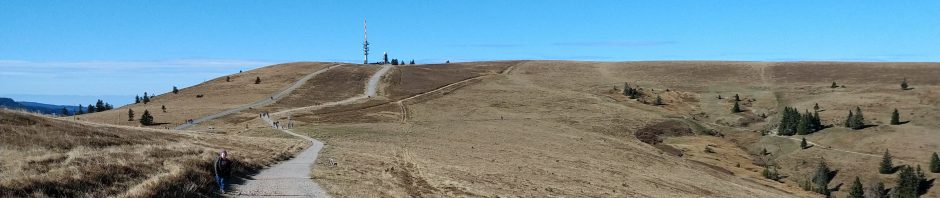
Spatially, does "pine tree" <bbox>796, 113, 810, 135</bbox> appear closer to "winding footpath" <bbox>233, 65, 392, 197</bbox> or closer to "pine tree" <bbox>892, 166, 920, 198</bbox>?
"pine tree" <bbox>892, 166, 920, 198</bbox>

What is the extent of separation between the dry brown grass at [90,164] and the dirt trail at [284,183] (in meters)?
0.88

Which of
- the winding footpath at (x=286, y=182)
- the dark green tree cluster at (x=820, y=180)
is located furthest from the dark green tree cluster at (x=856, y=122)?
the winding footpath at (x=286, y=182)

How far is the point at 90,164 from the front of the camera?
20.9 metres

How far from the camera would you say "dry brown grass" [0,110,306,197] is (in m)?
17.6

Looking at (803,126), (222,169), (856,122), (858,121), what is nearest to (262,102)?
(803,126)

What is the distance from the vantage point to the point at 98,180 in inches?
738

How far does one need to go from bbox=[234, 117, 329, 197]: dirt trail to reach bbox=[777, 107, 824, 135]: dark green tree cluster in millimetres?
70543

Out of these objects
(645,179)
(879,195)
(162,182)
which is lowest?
(879,195)

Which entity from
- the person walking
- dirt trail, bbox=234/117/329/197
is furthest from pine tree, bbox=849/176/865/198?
the person walking

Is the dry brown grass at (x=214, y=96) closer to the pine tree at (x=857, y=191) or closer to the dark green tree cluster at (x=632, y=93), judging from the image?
the dark green tree cluster at (x=632, y=93)

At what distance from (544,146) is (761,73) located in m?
101

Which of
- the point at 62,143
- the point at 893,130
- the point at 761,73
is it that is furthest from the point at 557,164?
the point at 761,73

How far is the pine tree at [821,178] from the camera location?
59900 millimetres

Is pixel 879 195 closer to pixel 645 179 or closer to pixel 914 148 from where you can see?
pixel 914 148
